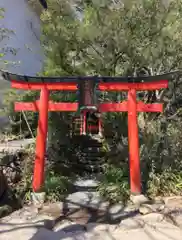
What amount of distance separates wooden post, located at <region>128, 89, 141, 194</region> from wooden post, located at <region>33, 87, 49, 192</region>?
2.37 meters

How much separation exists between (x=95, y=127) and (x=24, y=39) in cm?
930

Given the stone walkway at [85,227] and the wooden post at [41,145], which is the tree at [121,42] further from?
the stone walkway at [85,227]

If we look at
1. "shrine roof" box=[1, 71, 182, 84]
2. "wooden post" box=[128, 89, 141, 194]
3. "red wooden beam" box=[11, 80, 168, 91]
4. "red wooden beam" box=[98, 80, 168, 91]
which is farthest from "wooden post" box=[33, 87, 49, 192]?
"wooden post" box=[128, 89, 141, 194]

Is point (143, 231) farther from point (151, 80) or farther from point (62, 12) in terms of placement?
point (62, 12)

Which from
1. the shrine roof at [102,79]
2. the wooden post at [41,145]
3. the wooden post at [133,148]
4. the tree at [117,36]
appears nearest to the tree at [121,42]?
the tree at [117,36]

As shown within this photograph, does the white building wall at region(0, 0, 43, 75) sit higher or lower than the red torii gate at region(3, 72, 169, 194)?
higher

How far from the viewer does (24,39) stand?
50.0 feet

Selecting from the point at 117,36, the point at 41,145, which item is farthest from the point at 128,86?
the point at 41,145

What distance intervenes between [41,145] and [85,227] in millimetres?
2808

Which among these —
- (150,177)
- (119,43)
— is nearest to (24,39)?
(119,43)

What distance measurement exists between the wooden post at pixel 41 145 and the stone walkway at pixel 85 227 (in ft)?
3.06

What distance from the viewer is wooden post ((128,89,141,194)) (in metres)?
7.52

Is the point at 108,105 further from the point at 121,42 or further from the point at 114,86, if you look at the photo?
the point at 121,42

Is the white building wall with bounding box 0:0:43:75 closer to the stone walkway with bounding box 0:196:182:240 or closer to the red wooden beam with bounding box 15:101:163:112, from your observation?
the red wooden beam with bounding box 15:101:163:112
